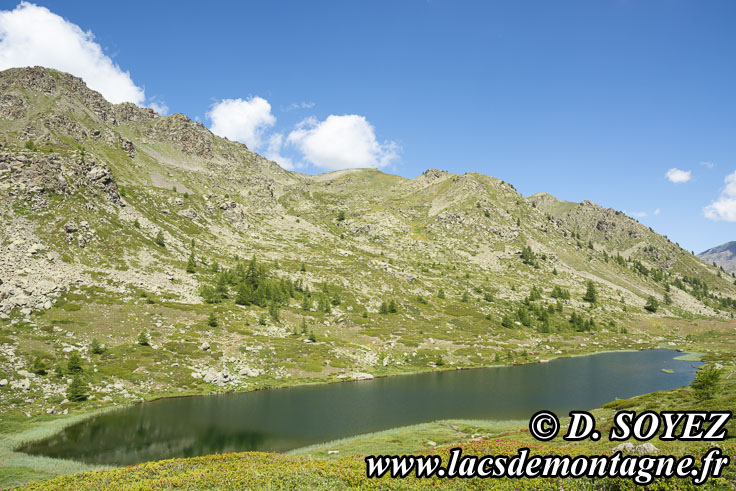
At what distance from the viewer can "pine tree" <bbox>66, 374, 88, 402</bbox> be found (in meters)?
61.9

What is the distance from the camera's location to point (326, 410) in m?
62.7

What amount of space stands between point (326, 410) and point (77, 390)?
4440 cm

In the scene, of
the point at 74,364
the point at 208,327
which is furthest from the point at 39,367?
the point at 208,327

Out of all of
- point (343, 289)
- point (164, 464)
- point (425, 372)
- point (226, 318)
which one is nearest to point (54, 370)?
point (226, 318)

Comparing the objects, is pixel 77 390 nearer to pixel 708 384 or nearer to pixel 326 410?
pixel 326 410

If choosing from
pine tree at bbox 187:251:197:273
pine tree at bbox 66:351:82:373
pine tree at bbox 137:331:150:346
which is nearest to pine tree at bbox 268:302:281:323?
pine tree at bbox 137:331:150:346

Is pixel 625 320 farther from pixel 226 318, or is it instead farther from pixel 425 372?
pixel 226 318

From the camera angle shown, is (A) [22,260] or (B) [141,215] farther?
(B) [141,215]

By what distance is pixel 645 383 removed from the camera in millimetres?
80188

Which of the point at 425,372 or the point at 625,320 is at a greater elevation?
the point at 625,320

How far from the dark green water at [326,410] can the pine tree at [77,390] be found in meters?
7.91

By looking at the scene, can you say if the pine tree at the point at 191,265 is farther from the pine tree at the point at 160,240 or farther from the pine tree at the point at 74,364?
the pine tree at the point at 74,364

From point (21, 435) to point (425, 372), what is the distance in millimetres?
83402

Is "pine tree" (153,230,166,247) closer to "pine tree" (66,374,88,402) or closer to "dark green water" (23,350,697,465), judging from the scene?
"pine tree" (66,374,88,402)
